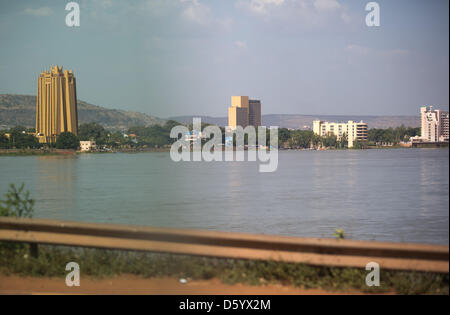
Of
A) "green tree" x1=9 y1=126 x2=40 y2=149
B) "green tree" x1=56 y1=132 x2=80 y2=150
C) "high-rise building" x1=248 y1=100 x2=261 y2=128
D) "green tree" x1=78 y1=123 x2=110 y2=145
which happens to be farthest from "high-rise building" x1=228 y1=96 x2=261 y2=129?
"green tree" x1=9 y1=126 x2=40 y2=149

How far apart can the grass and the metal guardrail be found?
29 centimetres

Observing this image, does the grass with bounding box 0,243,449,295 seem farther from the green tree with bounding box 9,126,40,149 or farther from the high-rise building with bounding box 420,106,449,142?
the green tree with bounding box 9,126,40,149

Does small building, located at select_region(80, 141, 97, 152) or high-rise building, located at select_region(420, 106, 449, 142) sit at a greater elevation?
high-rise building, located at select_region(420, 106, 449, 142)

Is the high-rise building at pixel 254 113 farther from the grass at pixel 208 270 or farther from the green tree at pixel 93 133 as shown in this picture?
Answer: the green tree at pixel 93 133

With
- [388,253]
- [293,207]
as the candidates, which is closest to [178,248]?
[388,253]

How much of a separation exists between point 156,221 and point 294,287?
2714 millimetres

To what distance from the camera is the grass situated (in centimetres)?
489

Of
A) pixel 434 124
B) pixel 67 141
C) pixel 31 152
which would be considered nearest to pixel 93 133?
pixel 67 141

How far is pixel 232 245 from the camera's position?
16.2 feet

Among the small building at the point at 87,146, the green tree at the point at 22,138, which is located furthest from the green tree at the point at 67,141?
the small building at the point at 87,146

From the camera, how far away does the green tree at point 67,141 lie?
105 metres

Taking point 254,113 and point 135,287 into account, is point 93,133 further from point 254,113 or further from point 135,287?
point 135,287
